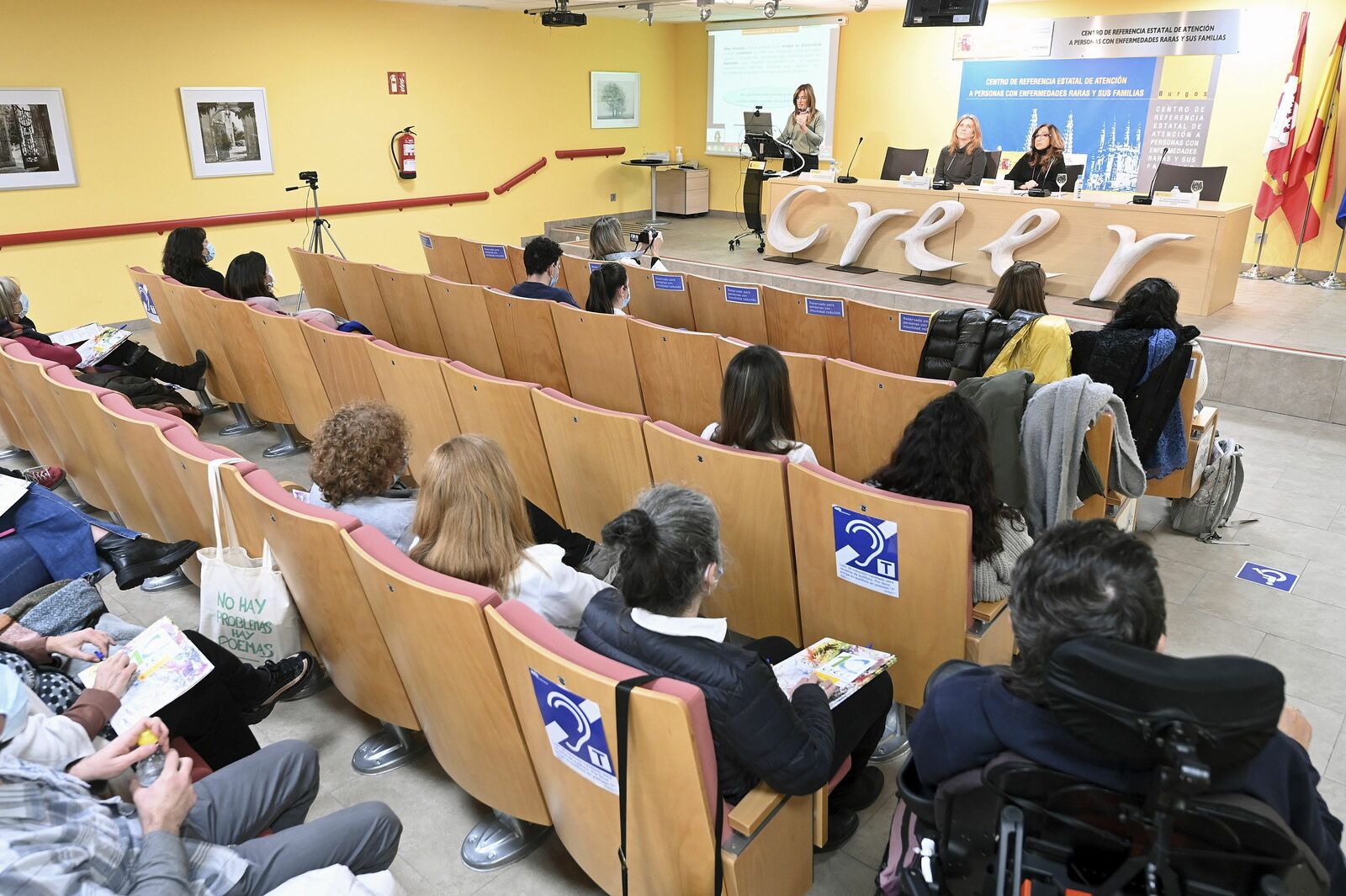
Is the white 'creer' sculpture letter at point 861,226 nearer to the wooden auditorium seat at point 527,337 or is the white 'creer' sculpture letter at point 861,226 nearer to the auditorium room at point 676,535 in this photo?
the auditorium room at point 676,535

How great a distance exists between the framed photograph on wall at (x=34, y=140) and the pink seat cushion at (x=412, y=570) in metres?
6.95

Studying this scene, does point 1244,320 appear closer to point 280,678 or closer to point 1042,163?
point 1042,163

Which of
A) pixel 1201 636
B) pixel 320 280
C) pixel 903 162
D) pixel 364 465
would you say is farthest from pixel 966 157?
pixel 364 465

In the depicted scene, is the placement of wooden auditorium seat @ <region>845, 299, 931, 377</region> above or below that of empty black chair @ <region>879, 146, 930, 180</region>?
below

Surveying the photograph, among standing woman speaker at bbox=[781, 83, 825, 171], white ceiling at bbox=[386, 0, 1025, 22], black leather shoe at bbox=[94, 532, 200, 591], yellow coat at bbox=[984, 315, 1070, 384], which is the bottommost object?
black leather shoe at bbox=[94, 532, 200, 591]

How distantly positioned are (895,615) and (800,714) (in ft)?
1.83

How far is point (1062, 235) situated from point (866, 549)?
216 inches

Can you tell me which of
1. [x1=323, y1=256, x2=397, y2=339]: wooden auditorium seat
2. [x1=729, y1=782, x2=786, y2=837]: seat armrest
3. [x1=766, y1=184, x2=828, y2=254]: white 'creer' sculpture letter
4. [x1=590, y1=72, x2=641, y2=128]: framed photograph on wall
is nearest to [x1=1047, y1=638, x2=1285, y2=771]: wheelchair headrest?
[x1=729, y1=782, x2=786, y2=837]: seat armrest

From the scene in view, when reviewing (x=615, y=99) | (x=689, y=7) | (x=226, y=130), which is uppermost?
(x=689, y=7)

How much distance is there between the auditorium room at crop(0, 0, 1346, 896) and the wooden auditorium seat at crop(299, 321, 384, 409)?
2 cm

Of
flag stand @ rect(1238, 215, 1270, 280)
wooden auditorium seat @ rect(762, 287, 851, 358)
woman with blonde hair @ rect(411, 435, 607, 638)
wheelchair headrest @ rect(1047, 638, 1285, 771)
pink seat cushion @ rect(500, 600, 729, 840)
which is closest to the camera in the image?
wheelchair headrest @ rect(1047, 638, 1285, 771)

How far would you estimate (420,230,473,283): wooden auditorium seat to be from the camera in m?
6.69

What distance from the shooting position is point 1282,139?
25.2 feet

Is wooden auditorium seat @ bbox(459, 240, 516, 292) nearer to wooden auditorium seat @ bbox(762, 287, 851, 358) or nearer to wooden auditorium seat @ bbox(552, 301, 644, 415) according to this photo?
wooden auditorium seat @ bbox(552, 301, 644, 415)
